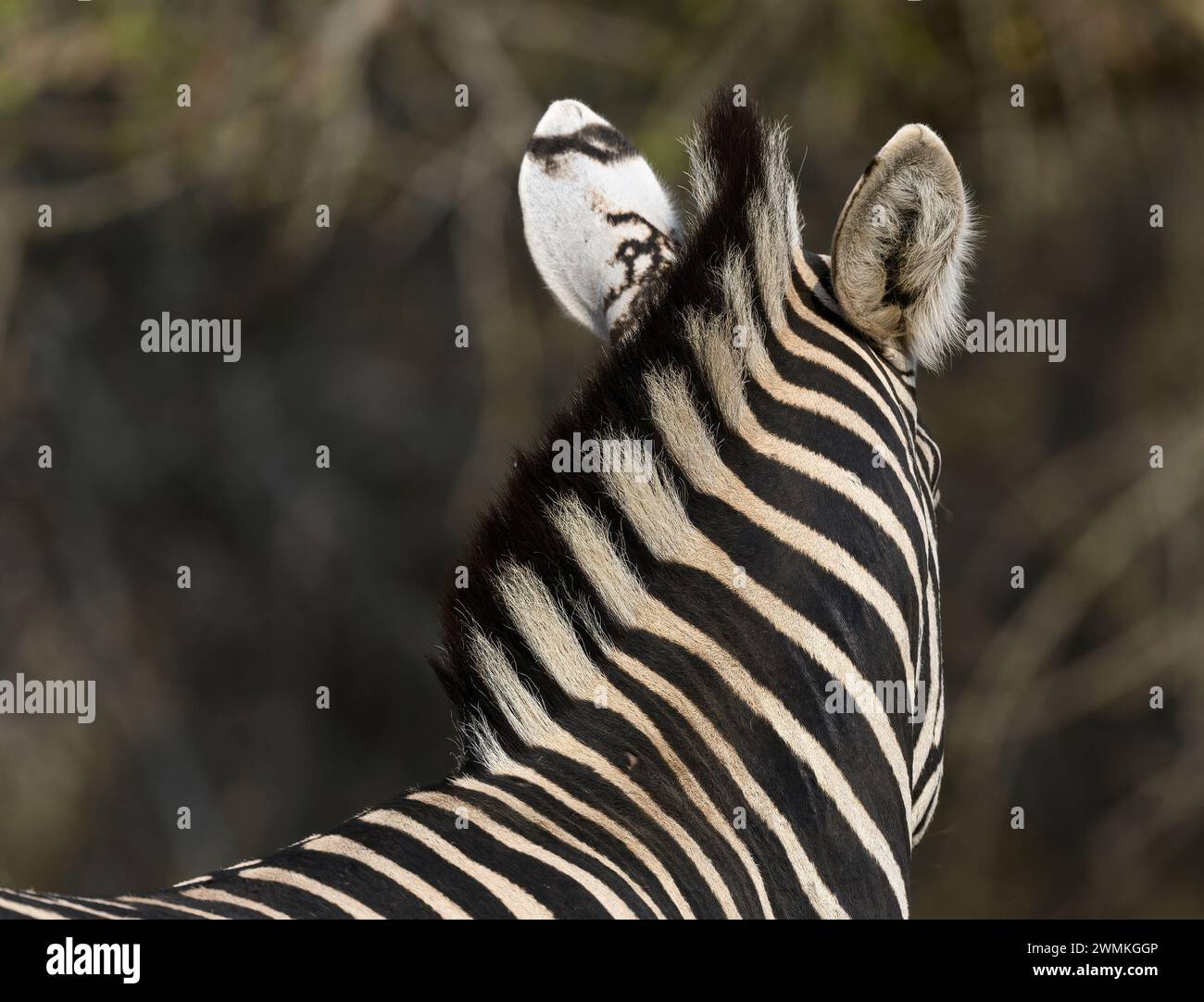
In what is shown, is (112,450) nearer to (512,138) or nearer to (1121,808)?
(512,138)

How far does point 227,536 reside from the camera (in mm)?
10281

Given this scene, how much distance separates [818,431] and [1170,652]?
671cm

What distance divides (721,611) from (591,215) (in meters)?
1.02

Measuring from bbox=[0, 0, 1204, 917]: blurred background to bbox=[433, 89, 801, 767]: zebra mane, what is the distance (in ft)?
18.7

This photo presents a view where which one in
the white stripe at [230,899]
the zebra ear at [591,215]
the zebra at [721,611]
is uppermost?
the zebra ear at [591,215]

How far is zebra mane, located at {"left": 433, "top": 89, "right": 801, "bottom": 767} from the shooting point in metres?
2.15

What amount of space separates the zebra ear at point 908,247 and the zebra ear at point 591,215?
0.54 meters

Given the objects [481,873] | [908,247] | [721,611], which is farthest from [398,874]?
[908,247]

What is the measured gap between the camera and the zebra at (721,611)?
204 centimetres

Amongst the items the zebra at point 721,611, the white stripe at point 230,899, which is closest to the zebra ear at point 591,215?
the zebra at point 721,611

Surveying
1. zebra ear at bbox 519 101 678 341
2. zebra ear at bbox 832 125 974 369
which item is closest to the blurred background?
zebra ear at bbox 519 101 678 341

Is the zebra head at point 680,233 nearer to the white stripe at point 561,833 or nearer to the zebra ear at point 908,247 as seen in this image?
the zebra ear at point 908,247

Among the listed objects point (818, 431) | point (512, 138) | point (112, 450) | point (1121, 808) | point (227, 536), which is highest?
point (512, 138)
